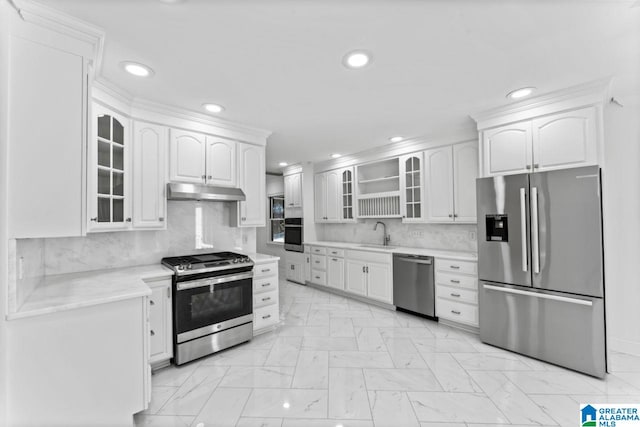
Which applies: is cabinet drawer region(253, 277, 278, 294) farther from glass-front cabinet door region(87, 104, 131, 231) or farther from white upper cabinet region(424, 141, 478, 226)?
white upper cabinet region(424, 141, 478, 226)

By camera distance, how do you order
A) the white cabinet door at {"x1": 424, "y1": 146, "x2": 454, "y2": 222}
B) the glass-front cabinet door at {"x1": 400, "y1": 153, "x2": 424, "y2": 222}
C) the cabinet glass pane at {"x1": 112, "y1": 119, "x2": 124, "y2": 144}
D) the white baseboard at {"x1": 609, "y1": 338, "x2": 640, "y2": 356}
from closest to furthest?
the cabinet glass pane at {"x1": 112, "y1": 119, "x2": 124, "y2": 144} < the white baseboard at {"x1": 609, "y1": 338, "x2": 640, "y2": 356} < the white cabinet door at {"x1": 424, "y1": 146, "x2": 454, "y2": 222} < the glass-front cabinet door at {"x1": 400, "y1": 153, "x2": 424, "y2": 222}

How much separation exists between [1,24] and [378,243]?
4631 mm

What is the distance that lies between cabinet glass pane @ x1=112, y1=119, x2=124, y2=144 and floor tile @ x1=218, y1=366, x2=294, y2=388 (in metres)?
2.26

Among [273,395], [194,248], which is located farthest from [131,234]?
[273,395]

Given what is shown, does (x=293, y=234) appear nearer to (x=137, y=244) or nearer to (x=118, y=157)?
(x=137, y=244)

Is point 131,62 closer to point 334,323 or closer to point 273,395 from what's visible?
point 273,395

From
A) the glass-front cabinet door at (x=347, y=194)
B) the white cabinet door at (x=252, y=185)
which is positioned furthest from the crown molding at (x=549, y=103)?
the white cabinet door at (x=252, y=185)

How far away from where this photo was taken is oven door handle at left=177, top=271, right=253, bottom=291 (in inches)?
97.3

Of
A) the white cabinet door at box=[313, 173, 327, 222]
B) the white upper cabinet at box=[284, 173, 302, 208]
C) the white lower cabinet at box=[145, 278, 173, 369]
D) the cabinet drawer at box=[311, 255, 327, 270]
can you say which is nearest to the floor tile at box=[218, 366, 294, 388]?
the white lower cabinet at box=[145, 278, 173, 369]

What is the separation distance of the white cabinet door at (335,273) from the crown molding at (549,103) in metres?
2.90

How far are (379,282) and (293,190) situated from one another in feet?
9.05

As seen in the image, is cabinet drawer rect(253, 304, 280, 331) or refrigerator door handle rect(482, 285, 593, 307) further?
cabinet drawer rect(253, 304, 280, 331)

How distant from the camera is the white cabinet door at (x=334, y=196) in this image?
5.22 m

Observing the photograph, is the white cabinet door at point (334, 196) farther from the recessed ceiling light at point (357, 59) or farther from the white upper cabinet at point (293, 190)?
the recessed ceiling light at point (357, 59)
